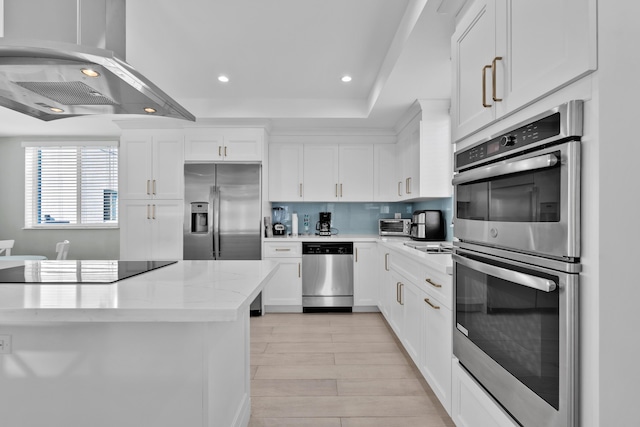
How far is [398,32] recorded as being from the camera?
255cm

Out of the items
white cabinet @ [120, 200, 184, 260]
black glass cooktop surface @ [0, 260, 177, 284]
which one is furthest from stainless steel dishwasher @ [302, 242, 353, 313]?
black glass cooktop surface @ [0, 260, 177, 284]

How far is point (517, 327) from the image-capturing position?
120cm

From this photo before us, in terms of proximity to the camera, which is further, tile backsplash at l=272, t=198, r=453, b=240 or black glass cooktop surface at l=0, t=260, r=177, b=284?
tile backsplash at l=272, t=198, r=453, b=240

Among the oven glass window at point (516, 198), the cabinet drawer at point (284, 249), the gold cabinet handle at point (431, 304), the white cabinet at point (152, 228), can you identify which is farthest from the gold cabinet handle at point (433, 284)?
the white cabinet at point (152, 228)

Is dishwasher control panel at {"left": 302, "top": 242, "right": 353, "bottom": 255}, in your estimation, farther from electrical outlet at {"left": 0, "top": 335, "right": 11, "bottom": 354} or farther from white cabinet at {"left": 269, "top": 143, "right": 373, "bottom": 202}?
electrical outlet at {"left": 0, "top": 335, "right": 11, "bottom": 354}

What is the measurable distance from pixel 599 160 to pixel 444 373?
155 centimetres

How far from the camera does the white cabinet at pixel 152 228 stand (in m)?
4.40

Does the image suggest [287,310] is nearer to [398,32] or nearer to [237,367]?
[237,367]

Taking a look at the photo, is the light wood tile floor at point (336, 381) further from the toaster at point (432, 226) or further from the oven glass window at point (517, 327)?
the toaster at point (432, 226)

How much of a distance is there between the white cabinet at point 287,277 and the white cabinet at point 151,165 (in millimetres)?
1423

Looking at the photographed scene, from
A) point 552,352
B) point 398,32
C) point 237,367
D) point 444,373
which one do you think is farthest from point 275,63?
point 552,352

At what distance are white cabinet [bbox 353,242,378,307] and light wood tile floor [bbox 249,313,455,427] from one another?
0.57 metres

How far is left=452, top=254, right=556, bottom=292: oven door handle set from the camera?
103 centimetres

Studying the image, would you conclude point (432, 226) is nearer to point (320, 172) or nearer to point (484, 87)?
point (320, 172)
